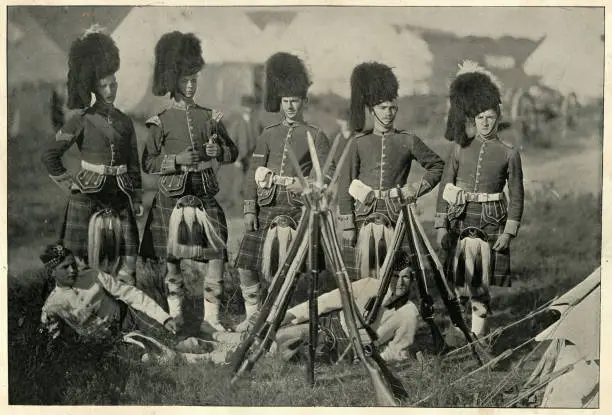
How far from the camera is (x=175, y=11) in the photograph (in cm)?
759

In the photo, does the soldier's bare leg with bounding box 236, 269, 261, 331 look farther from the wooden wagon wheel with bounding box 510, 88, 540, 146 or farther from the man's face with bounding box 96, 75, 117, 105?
the wooden wagon wheel with bounding box 510, 88, 540, 146

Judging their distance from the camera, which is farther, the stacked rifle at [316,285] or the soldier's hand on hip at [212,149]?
the soldier's hand on hip at [212,149]

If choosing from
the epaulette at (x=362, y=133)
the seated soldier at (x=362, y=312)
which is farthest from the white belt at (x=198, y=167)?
the seated soldier at (x=362, y=312)

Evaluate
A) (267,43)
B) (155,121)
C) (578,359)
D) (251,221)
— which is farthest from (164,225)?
(578,359)

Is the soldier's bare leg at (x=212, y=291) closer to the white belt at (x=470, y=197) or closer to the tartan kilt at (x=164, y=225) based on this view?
the tartan kilt at (x=164, y=225)

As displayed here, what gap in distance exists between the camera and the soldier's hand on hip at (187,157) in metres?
7.55

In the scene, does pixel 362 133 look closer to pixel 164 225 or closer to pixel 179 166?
pixel 179 166

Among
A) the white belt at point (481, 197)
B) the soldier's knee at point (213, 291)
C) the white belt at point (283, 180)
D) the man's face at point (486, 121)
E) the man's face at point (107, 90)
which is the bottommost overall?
the soldier's knee at point (213, 291)

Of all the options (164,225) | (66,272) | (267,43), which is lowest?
(66,272)

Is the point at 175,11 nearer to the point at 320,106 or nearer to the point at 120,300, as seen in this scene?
the point at 320,106

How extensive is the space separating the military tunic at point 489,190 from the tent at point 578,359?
22.7 inches

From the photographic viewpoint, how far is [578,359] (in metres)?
7.57

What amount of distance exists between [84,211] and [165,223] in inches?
23.4

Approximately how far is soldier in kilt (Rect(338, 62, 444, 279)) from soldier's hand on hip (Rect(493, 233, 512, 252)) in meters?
0.64
